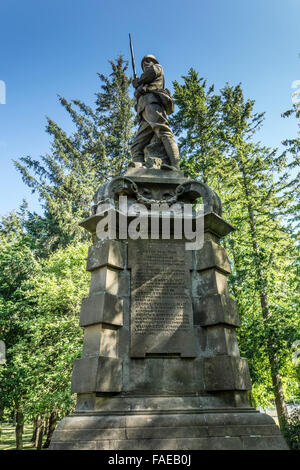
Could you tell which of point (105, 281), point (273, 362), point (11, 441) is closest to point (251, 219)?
point (273, 362)

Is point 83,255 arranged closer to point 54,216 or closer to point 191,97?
point 54,216

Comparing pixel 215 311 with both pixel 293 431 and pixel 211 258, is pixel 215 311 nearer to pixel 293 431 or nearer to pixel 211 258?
pixel 211 258

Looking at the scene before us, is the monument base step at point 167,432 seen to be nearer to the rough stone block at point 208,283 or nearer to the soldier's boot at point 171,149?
the rough stone block at point 208,283

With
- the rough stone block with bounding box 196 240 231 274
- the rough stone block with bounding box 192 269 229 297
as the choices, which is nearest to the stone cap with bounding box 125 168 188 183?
the rough stone block with bounding box 196 240 231 274

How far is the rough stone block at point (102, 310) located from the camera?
4.97m

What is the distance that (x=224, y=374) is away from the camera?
4.89 metres

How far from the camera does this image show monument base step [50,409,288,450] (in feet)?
13.5

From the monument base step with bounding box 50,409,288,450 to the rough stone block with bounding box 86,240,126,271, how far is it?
212cm

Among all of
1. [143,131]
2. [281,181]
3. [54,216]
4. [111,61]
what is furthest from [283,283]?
[111,61]

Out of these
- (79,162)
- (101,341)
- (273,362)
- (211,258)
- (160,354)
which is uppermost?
(79,162)

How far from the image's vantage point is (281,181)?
18672 millimetres

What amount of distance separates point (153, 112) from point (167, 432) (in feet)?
21.0
